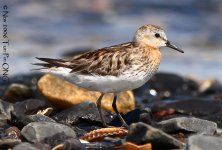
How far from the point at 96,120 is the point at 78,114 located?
25 cm

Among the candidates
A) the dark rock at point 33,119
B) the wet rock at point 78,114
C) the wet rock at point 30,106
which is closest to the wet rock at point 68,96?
the wet rock at point 30,106

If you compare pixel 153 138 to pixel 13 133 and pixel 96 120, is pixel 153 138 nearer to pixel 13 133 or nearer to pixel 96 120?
pixel 13 133

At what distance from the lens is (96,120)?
852cm

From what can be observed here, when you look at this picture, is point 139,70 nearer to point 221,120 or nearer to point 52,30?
point 221,120

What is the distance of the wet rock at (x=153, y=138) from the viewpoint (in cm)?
674

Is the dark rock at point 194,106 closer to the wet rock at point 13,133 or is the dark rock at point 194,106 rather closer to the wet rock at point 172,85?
the wet rock at point 172,85

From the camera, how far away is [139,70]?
8.13 meters

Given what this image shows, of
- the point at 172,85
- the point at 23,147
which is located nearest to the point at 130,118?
the point at 23,147

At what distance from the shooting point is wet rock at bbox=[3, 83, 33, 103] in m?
10.0

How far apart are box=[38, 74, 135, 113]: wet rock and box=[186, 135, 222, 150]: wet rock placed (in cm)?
319

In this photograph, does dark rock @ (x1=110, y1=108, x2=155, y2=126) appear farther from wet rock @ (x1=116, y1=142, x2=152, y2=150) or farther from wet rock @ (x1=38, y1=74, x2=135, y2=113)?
wet rock @ (x1=116, y1=142, x2=152, y2=150)

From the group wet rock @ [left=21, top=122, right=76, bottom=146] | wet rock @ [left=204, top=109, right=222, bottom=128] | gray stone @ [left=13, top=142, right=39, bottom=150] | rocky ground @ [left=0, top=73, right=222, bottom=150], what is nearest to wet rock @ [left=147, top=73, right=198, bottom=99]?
rocky ground @ [left=0, top=73, right=222, bottom=150]

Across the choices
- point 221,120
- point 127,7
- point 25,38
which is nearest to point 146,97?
point 221,120

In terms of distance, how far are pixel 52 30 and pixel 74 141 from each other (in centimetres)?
1247
